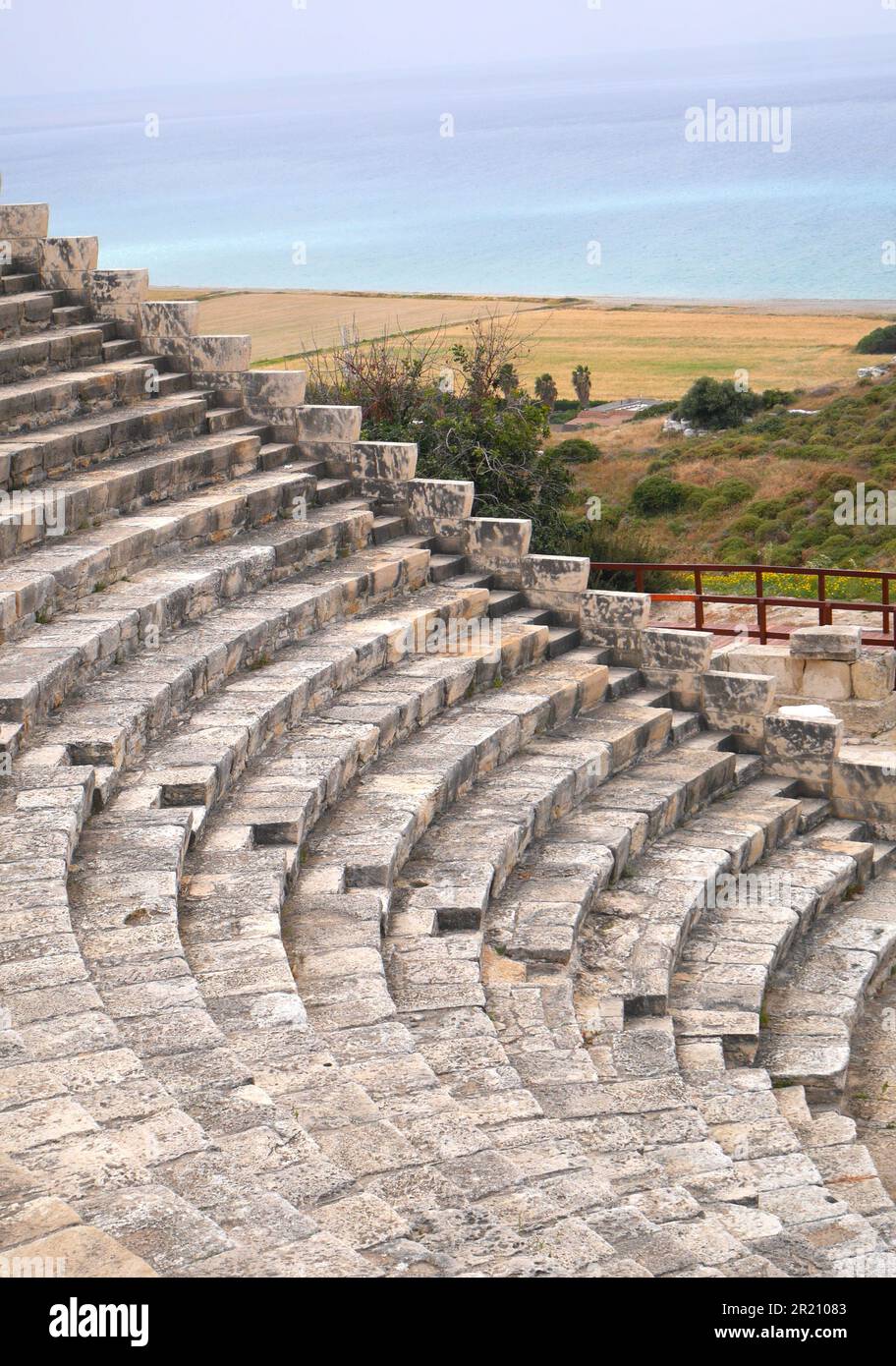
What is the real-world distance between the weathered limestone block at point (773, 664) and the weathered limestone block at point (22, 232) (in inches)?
307

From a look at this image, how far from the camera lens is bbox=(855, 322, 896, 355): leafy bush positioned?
45656 mm

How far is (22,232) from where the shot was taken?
1499cm

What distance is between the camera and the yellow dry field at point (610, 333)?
4288 cm

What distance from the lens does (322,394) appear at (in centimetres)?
2138

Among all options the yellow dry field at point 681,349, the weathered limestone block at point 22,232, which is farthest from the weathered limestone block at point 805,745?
the yellow dry field at point 681,349

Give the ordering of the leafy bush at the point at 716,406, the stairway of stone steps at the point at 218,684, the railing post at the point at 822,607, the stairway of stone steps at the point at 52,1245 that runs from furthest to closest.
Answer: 1. the leafy bush at the point at 716,406
2. the railing post at the point at 822,607
3. the stairway of stone steps at the point at 218,684
4. the stairway of stone steps at the point at 52,1245

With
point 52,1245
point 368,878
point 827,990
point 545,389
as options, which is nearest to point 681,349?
point 545,389

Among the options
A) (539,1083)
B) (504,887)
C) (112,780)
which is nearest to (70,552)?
(112,780)

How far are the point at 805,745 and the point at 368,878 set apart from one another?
5436 mm

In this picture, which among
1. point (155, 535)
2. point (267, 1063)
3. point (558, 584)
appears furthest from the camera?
point (558, 584)

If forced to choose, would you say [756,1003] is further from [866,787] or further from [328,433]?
[328,433]

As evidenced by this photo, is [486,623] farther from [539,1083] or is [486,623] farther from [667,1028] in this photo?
[539,1083]

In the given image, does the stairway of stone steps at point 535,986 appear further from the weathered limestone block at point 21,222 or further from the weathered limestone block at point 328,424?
the weathered limestone block at point 21,222
